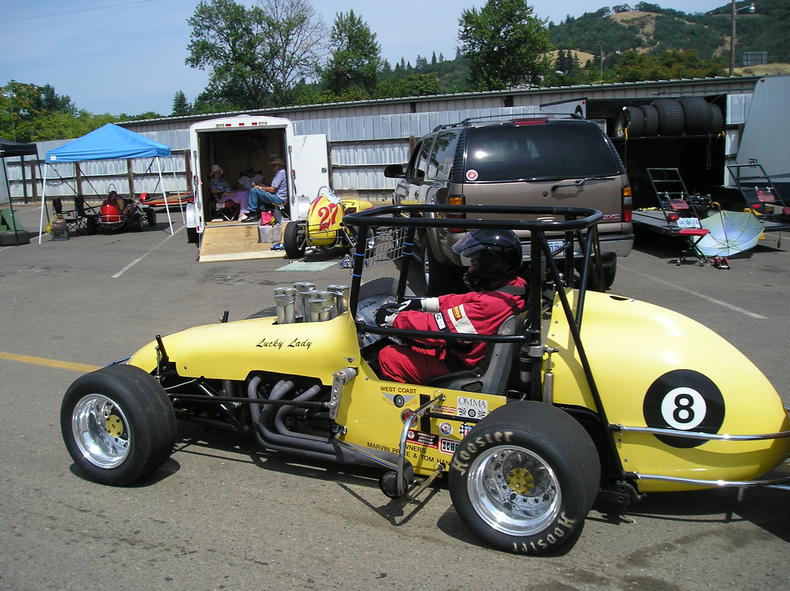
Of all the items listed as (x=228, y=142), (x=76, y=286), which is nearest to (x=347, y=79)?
(x=228, y=142)

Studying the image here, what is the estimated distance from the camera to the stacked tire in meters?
13.1

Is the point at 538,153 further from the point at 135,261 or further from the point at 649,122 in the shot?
the point at 135,261

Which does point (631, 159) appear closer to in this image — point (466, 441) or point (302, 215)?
point (302, 215)

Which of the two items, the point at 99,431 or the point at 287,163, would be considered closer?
the point at 99,431


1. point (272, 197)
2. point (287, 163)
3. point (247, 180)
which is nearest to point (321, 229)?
point (272, 197)

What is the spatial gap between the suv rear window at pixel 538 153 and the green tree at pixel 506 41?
5279cm

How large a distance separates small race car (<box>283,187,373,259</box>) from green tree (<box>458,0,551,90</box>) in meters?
49.1

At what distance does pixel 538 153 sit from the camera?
787 cm

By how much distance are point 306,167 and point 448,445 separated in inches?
462

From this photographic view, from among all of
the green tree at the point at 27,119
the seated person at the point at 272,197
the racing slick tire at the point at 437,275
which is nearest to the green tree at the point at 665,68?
the green tree at the point at 27,119

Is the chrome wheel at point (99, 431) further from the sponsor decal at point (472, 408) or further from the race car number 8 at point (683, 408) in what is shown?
the race car number 8 at point (683, 408)

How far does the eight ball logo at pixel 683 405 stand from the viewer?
318 cm

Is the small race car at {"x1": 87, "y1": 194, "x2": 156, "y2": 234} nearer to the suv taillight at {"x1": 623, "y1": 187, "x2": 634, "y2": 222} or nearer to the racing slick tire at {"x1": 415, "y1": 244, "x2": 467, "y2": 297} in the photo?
the racing slick tire at {"x1": 415, "y1": 244, "x2": 467, "y2": 297}

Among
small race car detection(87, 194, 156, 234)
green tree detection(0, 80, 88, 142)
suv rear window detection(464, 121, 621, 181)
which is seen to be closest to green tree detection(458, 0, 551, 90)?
green tree detection(0, 80, 88, 142)
